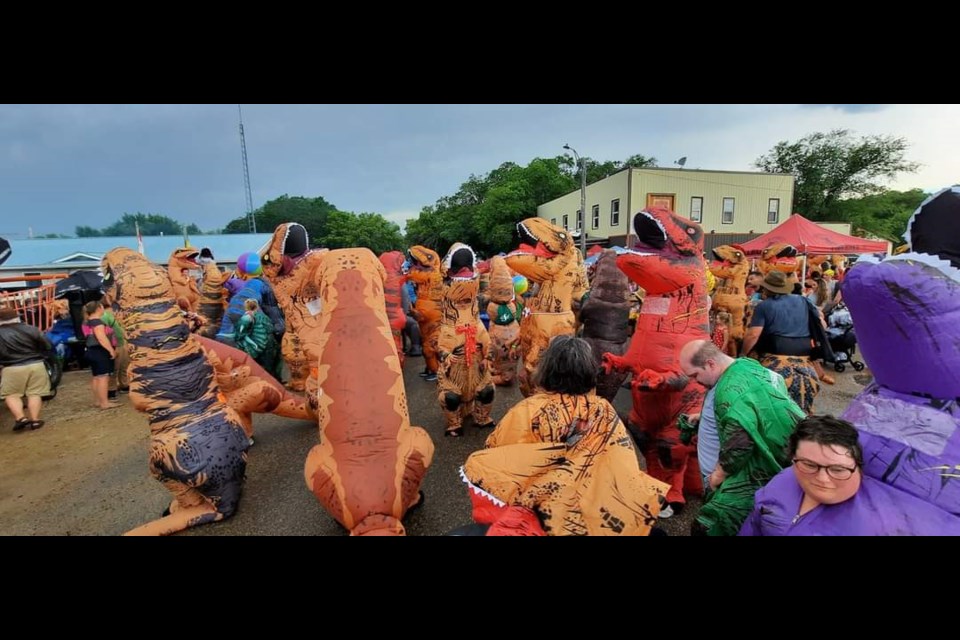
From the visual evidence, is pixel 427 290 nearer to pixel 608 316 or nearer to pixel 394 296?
pixel 394 296

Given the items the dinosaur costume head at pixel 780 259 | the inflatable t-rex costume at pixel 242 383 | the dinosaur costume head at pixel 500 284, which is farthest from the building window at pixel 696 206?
the inflatable t-rex costume at pixel 242 383

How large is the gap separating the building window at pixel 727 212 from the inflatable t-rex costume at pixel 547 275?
79.7ft

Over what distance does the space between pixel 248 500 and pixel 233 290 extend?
4866mm

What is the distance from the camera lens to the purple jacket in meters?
1.37

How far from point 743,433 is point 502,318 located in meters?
3.89

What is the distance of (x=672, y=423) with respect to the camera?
3244mm

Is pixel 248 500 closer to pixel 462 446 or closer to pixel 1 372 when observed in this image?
pixel 462 446

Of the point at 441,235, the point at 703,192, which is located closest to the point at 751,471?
the point at 703,192

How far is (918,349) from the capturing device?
140 cm

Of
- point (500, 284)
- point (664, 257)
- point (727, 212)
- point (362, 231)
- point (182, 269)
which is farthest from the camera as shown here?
point (362, 231)

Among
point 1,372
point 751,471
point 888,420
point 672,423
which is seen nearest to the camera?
point 888,420

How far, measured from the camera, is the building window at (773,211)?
24.3 meters

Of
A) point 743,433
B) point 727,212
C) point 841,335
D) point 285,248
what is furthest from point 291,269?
point 727,212

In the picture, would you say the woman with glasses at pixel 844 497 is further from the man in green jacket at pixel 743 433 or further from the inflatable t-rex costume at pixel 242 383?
the inflatable t-rex costume at pixel 242 383
